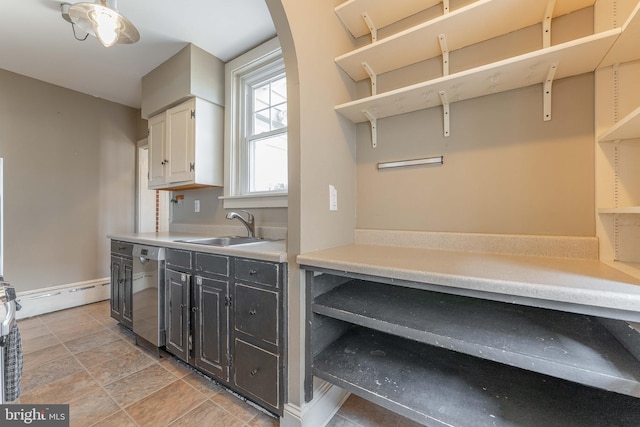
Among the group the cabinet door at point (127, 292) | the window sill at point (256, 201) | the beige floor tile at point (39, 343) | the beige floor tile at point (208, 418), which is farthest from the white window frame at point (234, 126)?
the beige floor tile at point (39, 343)

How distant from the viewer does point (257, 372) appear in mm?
1395

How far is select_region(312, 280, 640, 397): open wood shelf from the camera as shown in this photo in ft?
2.42

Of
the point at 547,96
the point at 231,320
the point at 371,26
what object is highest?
the point at 371,26

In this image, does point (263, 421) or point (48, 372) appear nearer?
point (263, 421)

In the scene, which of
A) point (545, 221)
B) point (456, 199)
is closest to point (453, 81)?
point (456, 199)

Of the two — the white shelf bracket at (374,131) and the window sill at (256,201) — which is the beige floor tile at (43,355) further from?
the white shelf bracket at (374,131)

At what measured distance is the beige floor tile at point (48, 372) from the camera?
5.67 ft

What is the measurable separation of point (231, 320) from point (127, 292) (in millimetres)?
1389

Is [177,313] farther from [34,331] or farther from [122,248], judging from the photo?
[34,331]

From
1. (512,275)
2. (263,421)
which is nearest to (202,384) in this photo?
(263,421)

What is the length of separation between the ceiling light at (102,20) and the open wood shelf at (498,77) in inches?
59.4

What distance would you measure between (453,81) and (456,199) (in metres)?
0.60

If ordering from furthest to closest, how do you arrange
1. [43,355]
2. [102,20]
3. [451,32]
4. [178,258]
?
[43,355]
[178,258]
[102,20]
[451,32]

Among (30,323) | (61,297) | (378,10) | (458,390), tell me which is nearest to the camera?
(458,390)
